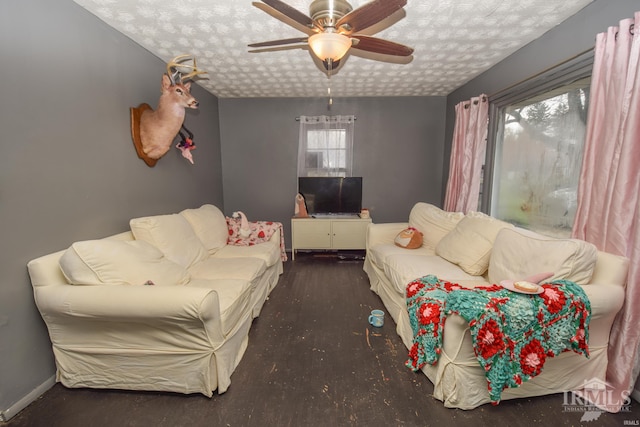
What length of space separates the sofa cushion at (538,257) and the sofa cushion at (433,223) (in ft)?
2.43

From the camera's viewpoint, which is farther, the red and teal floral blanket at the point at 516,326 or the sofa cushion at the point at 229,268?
the sofa cushion at the point at 229,268

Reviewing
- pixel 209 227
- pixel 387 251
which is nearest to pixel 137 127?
pixel 209 227

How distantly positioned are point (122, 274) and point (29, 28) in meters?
1.42

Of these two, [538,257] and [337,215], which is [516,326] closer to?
[538,257]

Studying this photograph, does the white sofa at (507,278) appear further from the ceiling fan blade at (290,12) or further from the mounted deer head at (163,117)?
Answer: the mounted deer head at (163,117)

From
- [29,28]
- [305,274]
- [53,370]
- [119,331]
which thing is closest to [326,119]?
[305,274]

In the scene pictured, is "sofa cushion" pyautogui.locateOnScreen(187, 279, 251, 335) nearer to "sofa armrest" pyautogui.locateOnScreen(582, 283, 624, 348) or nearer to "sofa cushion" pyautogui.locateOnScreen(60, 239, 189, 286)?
"sofa cushion" pyautogui.locateOnScreen(60, 239, 189, 286)

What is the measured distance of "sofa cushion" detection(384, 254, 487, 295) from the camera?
2047mm

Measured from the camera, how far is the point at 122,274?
1562mm

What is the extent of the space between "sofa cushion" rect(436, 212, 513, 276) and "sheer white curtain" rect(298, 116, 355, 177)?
2.01m

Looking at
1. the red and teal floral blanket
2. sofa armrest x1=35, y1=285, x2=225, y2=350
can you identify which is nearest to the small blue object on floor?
the red and teal floral blanket

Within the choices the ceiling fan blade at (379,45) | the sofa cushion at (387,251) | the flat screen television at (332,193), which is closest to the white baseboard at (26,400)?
the sofa cushion at (387,251)

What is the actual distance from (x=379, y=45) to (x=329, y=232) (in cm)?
258

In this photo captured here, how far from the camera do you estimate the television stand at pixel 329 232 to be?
12.5ft
